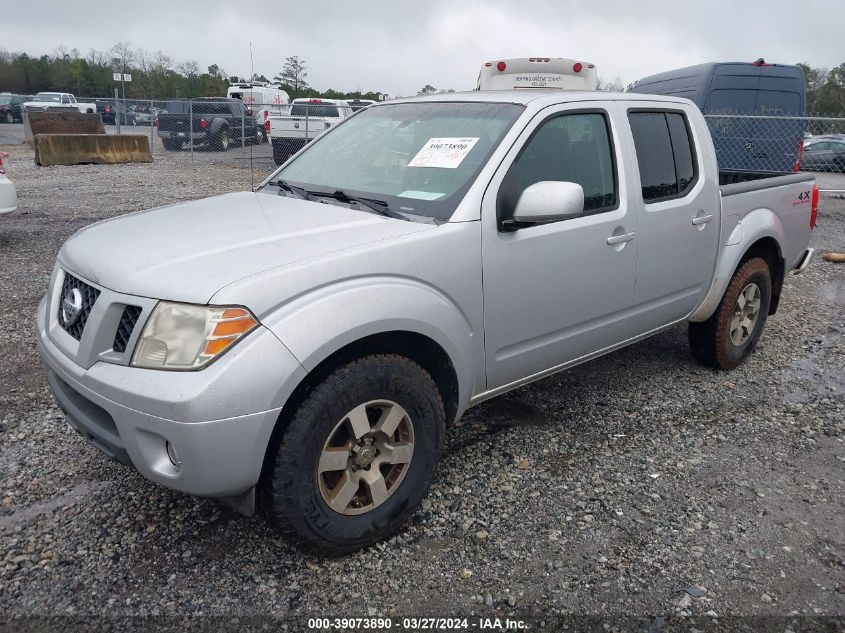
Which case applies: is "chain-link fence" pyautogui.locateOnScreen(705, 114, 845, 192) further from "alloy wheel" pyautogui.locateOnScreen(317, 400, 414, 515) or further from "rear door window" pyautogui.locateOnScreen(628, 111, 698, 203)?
"alloy wheel" pyautogui.locateOnScreen(317, 400, 414, 515)

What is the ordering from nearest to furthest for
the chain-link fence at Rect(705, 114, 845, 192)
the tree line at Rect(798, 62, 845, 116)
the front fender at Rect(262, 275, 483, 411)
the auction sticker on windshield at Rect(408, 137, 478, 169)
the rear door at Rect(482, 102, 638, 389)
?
the front fender at Rect(262, 275, 483, 411) < the rear door at Rect(482, 102, 638, 389) < the auction sticker on windshield at Rect(408, 137, 478, 169) < the chain-link fence at Rect(705, 114, 845, 192) < the tree line at Rect(798, 62, 845, 116)

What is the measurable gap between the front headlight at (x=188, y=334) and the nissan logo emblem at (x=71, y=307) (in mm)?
470

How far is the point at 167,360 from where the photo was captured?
2293mm

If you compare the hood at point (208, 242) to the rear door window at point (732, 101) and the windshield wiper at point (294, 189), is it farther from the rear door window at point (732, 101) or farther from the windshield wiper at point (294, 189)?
the rear door window at point (732, 101)

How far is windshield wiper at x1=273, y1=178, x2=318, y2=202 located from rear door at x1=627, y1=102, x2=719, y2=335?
5.64ft

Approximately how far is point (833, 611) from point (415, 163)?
250 centimetres

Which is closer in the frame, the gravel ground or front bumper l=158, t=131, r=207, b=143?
the gravel ground

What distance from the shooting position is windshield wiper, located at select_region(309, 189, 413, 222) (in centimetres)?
300

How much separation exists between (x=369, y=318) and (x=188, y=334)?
24.9 inches

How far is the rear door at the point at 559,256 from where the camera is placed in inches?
120

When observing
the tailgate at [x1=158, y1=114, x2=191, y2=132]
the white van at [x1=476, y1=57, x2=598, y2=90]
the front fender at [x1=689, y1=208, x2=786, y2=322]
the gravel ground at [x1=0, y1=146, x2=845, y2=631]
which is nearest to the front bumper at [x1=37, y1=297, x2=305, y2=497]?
the gravel ground at [x1=0, y1=146, x2=845, y2=631]

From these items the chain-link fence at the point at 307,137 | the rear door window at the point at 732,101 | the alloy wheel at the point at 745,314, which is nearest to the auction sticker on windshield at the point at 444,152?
the alloy wheel at the point at 745,314

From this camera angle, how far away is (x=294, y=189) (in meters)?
3.57

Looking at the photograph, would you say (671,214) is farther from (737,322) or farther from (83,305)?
(83,305)
